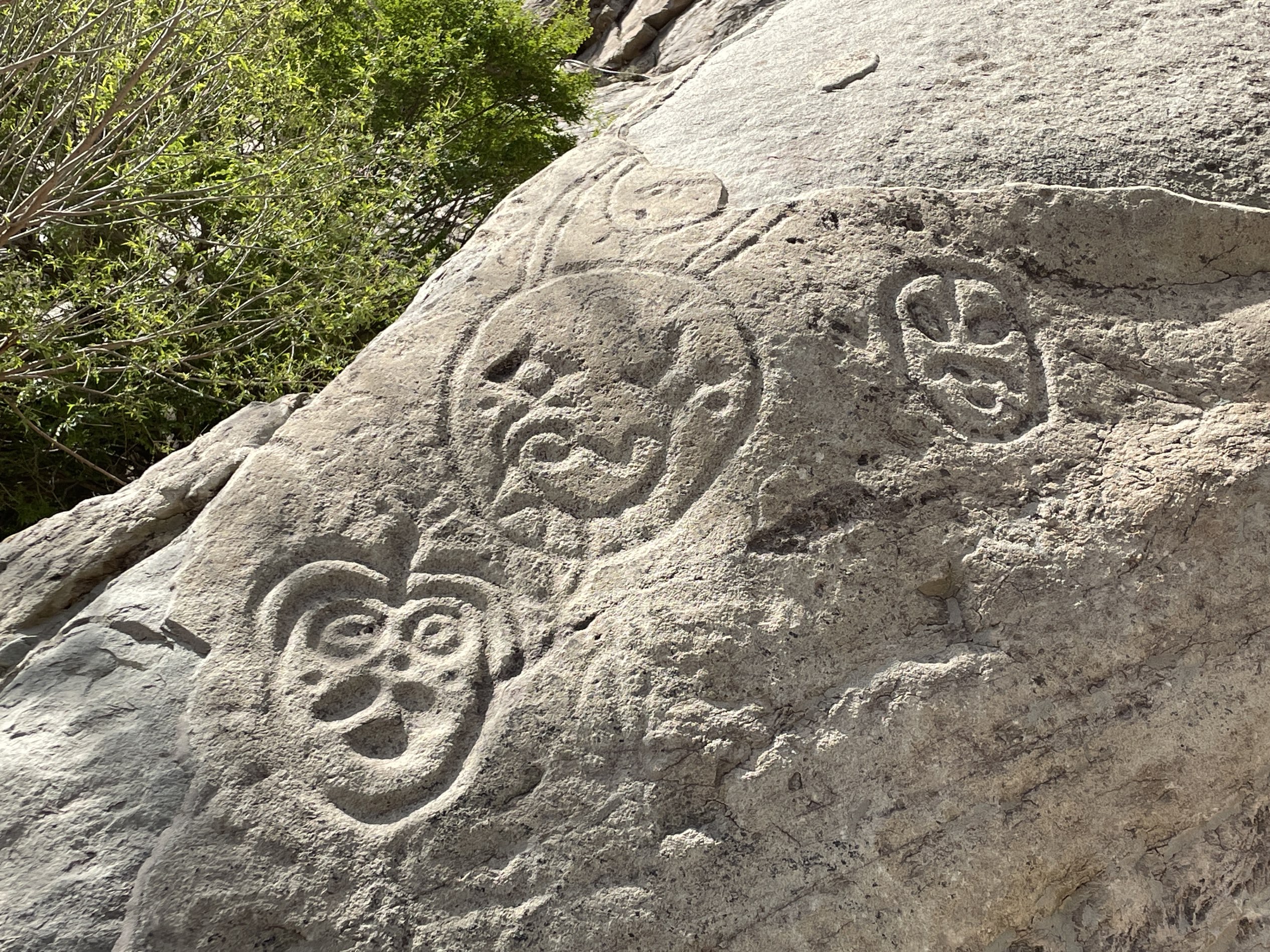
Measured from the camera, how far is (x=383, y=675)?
5.59 ft

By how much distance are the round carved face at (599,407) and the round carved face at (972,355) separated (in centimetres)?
31

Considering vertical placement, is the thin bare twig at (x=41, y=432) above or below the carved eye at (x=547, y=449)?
above

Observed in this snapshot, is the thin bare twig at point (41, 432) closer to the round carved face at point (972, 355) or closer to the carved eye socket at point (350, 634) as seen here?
the carved eye socket at point (350, 634)

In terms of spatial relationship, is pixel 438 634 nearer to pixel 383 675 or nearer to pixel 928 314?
pixel 383 675

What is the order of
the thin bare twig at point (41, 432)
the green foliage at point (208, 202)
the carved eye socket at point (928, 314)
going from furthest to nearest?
the thin bare twig at point (41, 432) → the green foliage at point (208, 202) → the carved eye socket at point (928, 314)

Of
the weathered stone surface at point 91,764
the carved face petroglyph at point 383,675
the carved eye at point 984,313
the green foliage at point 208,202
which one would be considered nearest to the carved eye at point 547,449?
the carved face petroglyph at point 383,675

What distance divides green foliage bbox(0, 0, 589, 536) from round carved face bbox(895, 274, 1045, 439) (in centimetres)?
188

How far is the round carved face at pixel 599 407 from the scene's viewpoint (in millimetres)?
1829

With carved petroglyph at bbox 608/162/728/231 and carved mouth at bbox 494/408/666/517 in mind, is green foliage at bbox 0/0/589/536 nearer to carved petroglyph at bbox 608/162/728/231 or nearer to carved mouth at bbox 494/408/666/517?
carved petroglyph at bbox 608/162/728/231

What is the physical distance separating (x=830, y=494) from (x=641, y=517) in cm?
30

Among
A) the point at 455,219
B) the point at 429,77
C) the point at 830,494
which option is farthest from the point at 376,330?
the point at 830,494

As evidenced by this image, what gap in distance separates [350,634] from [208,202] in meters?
2.45

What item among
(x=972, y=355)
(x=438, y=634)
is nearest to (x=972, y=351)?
(x=972, y=355)

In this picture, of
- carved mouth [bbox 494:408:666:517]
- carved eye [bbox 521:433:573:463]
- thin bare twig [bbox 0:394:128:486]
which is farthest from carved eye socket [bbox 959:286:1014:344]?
thin bare twig [bbox 0:394:128:486]
